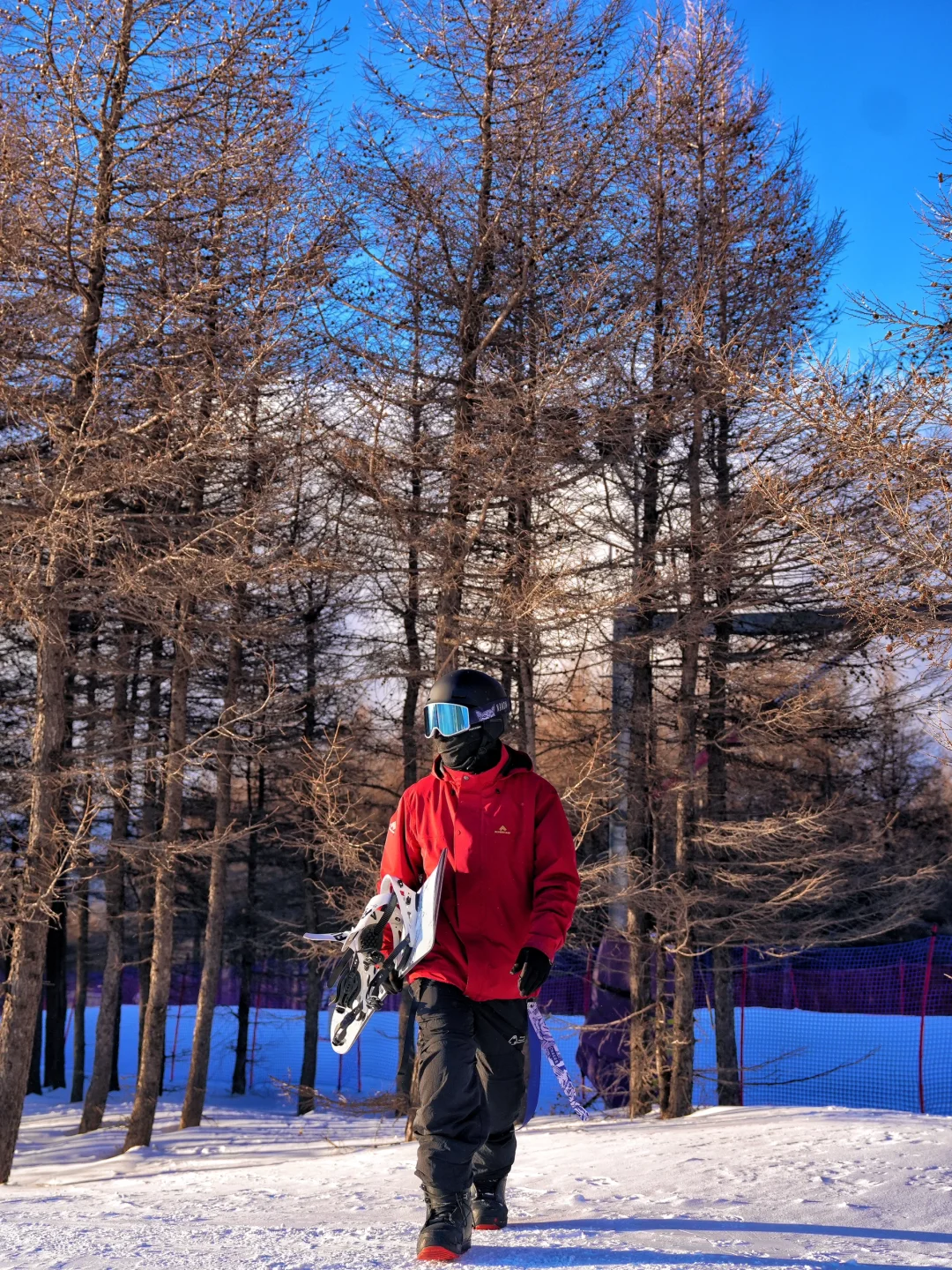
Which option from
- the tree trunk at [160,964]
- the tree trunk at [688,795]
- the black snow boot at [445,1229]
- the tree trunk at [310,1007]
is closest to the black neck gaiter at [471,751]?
the black snow boot at [445,1229]

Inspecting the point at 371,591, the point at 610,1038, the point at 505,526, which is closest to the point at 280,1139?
the point at 610,1038

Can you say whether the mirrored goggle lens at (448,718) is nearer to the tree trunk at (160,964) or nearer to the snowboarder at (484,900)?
the snowboarder at (484,900)

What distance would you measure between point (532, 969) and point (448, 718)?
0.90 metres

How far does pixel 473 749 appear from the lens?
13.4 ft

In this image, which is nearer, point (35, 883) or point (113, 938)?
point (35, 883)

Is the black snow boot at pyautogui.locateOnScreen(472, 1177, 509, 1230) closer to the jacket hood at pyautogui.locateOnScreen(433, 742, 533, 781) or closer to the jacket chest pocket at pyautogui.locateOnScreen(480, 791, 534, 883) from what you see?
the jacket chest pocket at pyautogui.locateOnScreen(480, 791, 534, 883)

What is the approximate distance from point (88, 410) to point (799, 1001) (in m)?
19.2

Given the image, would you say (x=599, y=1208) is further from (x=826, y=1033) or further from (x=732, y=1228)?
(x=826, y=1033)

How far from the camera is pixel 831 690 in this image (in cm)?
1409

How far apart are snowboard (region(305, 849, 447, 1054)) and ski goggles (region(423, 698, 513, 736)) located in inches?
17.7

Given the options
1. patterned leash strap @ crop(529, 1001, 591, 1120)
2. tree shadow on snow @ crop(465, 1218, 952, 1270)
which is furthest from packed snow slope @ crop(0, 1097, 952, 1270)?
→ patterned leash strap @ crop(529, 1001, 591, 1120)

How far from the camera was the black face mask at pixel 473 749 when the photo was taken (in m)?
4.08

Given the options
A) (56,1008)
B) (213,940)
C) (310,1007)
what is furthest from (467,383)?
(56,1008)

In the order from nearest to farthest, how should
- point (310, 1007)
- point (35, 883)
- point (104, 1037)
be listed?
point (35, 883), point (104, 1037), point (310, 1007)
